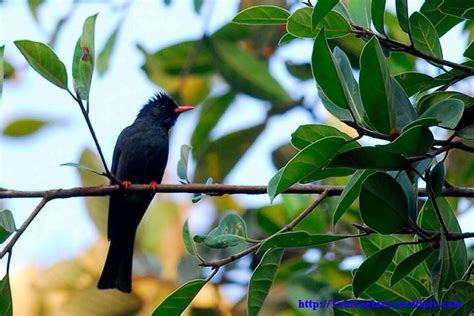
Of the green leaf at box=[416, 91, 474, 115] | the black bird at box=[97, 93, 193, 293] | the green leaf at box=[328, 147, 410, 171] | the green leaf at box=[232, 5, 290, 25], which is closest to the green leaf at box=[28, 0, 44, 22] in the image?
the black bird at box=[97, 93, 193, 293]

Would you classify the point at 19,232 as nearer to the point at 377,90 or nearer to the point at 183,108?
the point at 377,90

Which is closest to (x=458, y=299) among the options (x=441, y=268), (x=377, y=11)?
(x=441, y=268)

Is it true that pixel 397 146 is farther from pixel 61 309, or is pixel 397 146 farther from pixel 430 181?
pixel 61 309

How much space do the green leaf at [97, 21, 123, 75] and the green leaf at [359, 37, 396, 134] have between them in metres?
2.97

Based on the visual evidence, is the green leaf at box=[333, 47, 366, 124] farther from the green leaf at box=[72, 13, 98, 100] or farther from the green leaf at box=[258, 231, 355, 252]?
the green leaf at box=[72, 13, 98, 100]

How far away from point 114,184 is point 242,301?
1770 mm

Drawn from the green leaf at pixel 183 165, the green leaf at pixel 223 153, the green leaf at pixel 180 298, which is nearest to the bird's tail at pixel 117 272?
the green leaf at pixel 223 153

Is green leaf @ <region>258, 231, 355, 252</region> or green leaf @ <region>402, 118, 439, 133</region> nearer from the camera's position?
green leaf @ <region>402, 118, 439, 133</region>

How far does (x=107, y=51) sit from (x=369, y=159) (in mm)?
3105

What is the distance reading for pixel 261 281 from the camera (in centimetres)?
272

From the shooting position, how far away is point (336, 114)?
2.31m

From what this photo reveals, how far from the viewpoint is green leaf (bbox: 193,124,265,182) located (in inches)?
185

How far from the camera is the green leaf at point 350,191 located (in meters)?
2.19

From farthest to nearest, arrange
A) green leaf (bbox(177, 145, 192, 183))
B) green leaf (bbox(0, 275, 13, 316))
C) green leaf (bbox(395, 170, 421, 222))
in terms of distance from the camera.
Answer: green leaf (bbox(177, 145, 192, 183)) → green leaf (bbox(0, 275, 13, 316)) → green leaf (bbox(395, 170, 421, 222))
